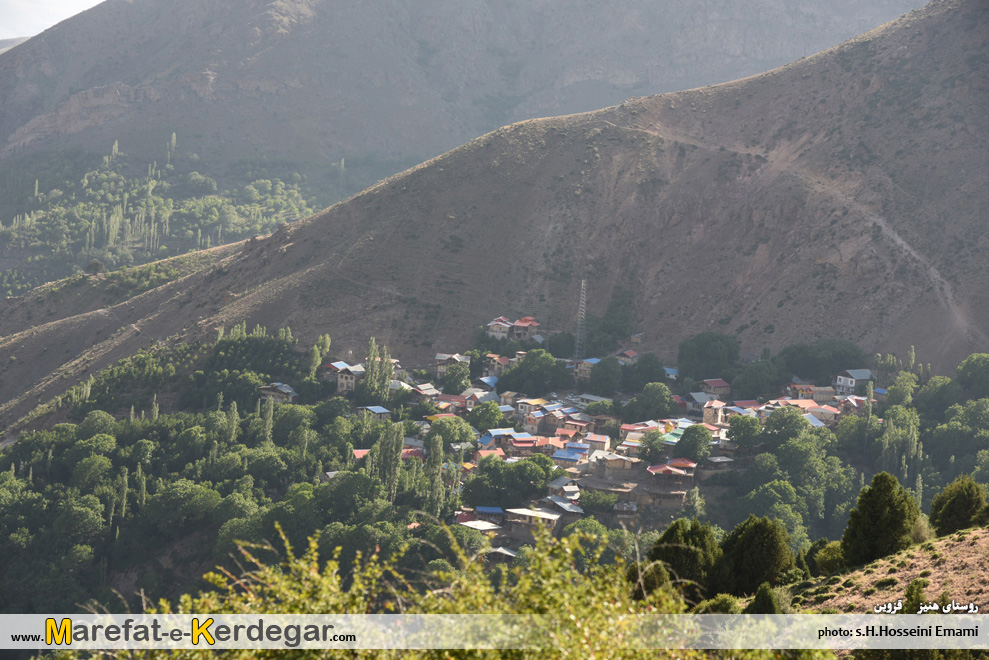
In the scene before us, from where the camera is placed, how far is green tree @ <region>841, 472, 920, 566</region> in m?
28.0

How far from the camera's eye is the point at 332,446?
186 feet

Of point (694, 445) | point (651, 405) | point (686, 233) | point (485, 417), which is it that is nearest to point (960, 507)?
point (694, 445)

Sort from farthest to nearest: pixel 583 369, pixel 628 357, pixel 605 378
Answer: pixel 628 357
pixel 583 369
pixel 605 378

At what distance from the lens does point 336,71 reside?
172 metres

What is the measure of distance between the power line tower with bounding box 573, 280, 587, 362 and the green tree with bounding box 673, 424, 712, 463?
66.4ft

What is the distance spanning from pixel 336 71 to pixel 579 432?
Answer: 130588mm

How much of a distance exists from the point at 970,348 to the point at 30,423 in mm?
69729

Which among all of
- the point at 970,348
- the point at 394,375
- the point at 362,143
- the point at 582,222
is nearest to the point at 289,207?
the point at 362,143

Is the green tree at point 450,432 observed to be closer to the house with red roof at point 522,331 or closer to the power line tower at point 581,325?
the power line tower at point 581,325

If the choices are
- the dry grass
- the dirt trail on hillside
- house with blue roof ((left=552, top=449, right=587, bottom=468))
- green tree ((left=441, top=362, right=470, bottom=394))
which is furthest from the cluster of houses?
the dry grass

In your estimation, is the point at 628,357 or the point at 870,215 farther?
the point at 870,215

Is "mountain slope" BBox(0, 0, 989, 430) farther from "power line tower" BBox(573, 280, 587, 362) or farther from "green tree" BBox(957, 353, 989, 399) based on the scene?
"green tree" BBox(957, 353, 989, 399)

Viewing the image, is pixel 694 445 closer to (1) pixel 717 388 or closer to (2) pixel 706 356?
(1) pixel 717 388

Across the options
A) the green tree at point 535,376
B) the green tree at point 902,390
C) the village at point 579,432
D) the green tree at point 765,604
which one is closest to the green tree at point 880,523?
the green tree at point 765,604
